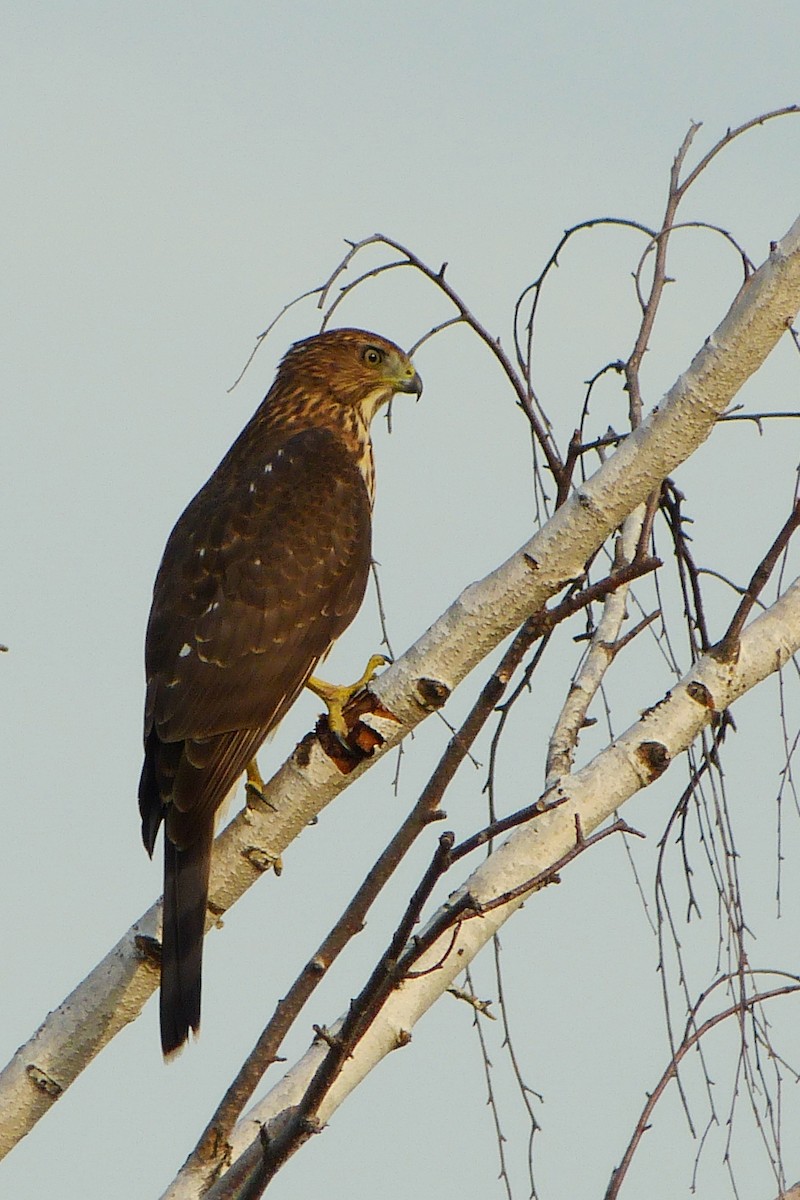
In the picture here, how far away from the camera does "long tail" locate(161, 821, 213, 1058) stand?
3.06 m

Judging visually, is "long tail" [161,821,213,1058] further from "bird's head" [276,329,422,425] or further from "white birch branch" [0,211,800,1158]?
"bird's head" [276,329,422,425]

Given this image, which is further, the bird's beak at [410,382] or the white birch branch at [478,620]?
the bird's beak at [410,382]

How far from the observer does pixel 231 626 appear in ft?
12.9

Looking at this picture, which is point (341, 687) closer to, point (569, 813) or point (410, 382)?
point (569, 813)

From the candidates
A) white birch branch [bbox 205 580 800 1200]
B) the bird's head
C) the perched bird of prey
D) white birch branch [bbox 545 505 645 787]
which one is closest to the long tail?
the perched bird of prey

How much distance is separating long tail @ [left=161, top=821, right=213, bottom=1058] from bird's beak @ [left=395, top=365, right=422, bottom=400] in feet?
7.60

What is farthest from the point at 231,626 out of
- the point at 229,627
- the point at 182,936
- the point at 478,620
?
the point at 478,620

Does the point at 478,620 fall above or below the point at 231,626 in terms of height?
below

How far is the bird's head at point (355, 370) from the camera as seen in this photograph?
527cm

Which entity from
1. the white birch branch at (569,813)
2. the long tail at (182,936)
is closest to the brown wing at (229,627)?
the long tail at (182,936)

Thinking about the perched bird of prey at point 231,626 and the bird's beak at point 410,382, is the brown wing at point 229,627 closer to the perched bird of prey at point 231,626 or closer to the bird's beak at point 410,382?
the perched bird of prey at point 231,626

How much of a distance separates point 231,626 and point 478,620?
4.28 ft

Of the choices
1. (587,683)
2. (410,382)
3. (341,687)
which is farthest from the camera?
(410,382)

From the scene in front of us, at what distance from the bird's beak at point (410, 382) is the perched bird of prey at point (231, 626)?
453 millimetres
